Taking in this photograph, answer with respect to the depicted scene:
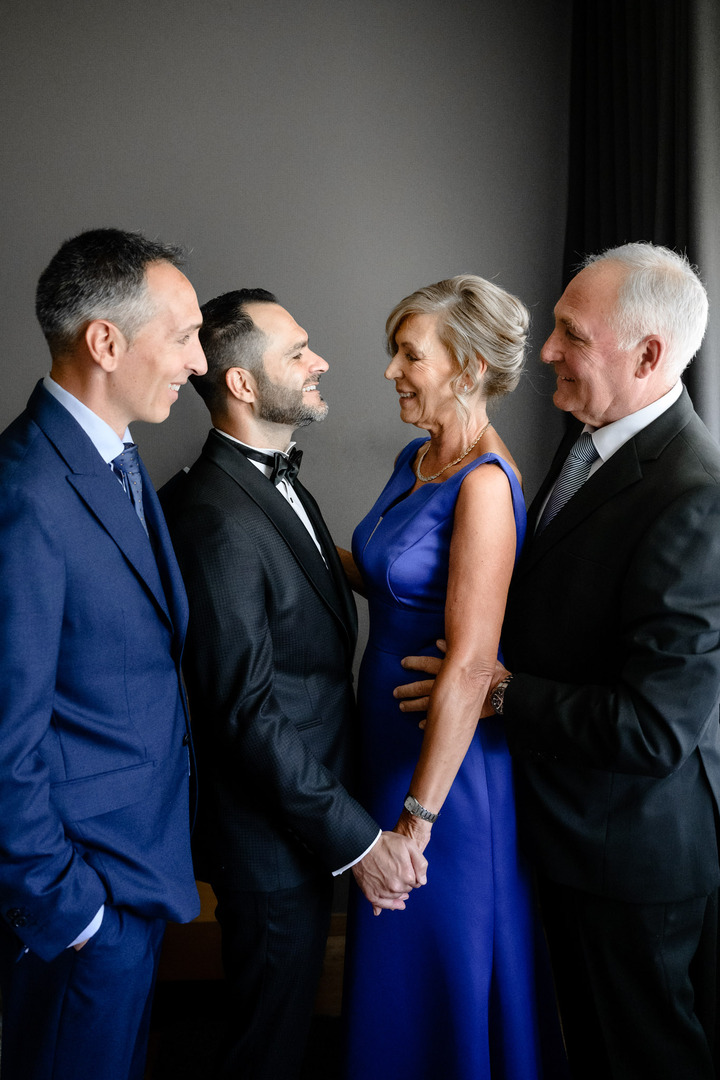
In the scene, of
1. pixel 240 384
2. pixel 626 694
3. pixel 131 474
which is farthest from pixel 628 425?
pixel 131 474

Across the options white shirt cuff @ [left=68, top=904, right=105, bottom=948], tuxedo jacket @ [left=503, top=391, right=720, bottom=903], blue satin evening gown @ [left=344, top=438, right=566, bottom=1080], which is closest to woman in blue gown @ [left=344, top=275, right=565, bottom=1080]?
blue satin evening gown @ [left=344, top=438, right=566, bottom=1080]

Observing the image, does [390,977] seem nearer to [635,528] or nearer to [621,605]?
[621,605]

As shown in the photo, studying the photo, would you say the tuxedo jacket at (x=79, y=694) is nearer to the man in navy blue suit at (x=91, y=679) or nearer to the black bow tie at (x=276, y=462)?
the man in navy blue suit at (x=91, y=679)

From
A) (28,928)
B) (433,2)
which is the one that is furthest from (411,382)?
(433,2)

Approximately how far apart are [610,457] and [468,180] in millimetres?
1445

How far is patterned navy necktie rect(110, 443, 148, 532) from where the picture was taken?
4.88ft

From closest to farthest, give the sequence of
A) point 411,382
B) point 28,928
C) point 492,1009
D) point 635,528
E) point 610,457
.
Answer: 1. point 28,928
2. point 635,528
3. point 610,457
4. point 492,1009
5. point 411,382

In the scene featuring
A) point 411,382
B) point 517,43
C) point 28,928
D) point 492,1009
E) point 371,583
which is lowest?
point 492,1009

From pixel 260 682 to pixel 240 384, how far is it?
712 millimetres

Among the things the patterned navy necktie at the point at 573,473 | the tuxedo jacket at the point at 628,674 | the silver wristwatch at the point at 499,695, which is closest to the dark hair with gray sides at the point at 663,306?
the tuxedo jacket at the point at 628,674

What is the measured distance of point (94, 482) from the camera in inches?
54.1

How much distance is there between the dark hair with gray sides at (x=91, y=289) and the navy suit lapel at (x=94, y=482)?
128mm

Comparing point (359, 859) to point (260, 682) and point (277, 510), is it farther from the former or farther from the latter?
point (277, 510)

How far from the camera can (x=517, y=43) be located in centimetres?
261
